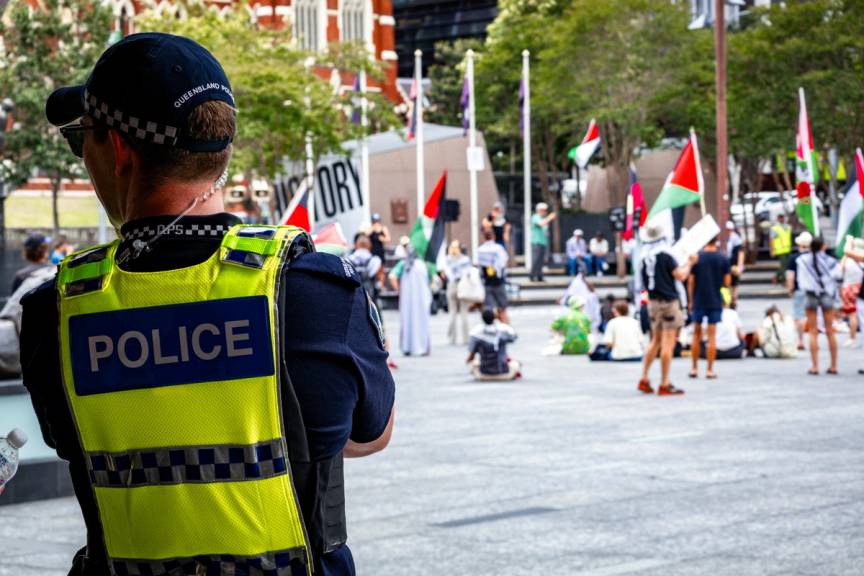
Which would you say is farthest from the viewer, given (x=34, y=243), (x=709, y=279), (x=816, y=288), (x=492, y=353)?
(x=492, y=353)

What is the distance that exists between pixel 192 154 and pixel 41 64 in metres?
50.0

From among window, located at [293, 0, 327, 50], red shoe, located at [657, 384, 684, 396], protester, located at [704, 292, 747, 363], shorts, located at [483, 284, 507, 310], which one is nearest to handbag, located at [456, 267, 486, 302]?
shorts, located at [483, 284, 507, 310]

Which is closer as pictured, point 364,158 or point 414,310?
point 414,310

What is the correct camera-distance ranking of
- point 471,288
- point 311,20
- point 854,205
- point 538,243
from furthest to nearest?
point 311,20
point 538,243
point 471,288
point 854,205

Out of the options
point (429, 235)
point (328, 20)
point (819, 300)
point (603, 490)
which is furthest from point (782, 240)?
point (328, 20)

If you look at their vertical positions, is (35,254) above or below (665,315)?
above

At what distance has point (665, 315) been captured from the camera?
1692cm

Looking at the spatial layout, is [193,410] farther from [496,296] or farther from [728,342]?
[496,296]

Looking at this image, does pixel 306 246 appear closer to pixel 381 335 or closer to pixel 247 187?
pixel 381 335

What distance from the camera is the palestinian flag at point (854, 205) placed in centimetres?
2180

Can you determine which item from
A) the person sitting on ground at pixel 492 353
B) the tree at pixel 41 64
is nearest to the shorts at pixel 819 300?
the person sitting on ground at pixel 492 353

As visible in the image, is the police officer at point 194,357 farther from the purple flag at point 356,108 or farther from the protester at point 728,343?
the purple flag at point 356,108

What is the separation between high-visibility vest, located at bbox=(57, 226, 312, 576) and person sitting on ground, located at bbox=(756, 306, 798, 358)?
19.4 metres

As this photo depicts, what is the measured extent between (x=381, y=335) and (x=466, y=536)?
5980 mm
